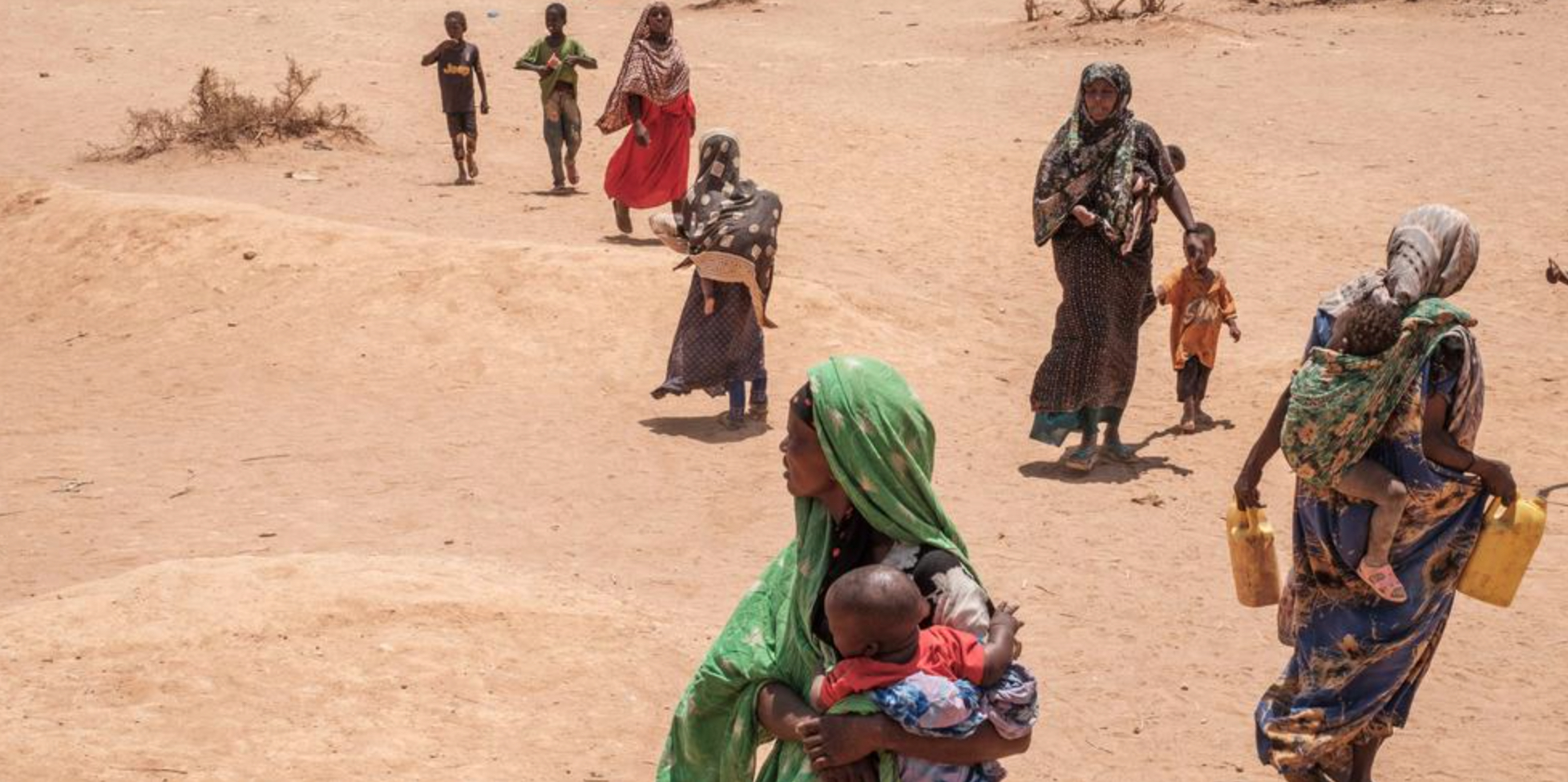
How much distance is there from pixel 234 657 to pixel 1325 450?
3277 mm

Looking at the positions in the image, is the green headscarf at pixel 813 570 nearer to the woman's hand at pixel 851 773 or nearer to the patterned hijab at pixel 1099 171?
the woman's hand at pixel 851 773

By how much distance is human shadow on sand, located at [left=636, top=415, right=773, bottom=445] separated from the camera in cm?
947

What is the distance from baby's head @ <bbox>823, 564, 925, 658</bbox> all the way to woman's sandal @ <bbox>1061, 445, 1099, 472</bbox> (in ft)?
19.3

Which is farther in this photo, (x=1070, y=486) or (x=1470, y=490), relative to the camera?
(x=1070, y=486)

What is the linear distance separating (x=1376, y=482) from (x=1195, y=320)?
474cm

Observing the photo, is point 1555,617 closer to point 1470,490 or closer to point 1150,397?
point 1470,490

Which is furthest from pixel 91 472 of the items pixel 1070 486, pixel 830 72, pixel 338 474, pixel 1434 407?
pixel 830 72

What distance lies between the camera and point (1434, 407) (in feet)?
15.8

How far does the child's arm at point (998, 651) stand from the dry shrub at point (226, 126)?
1392 centimetres

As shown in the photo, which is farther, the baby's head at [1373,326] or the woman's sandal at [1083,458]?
the woman's sandal at [1083,458]

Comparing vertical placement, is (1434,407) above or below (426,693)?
above

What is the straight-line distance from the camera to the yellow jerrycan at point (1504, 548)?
4.90 meters

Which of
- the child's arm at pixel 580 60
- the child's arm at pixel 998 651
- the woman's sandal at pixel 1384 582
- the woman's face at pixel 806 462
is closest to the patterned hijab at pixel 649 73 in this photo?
the child's arm at pixel 580 60

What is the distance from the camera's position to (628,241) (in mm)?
13320
